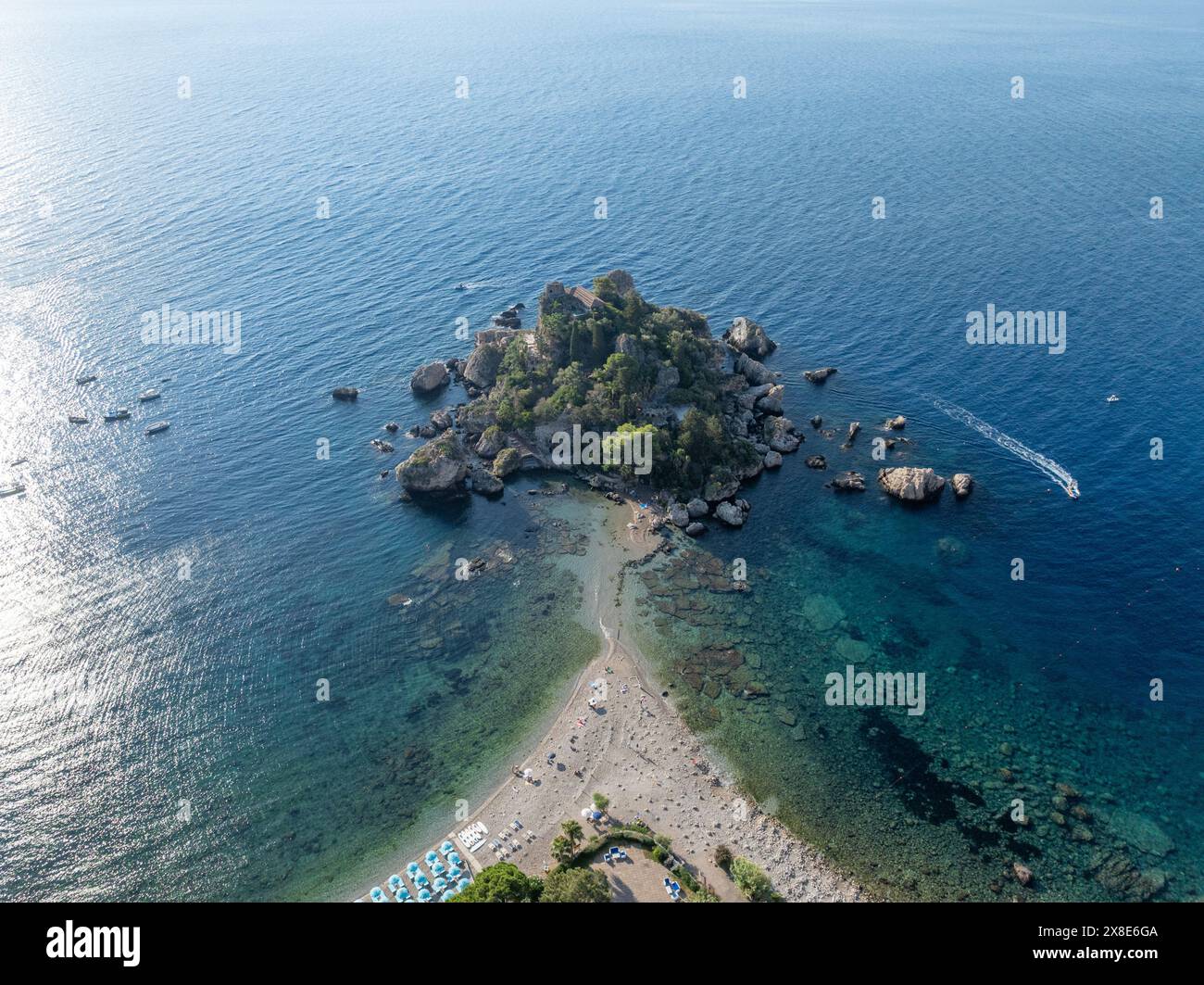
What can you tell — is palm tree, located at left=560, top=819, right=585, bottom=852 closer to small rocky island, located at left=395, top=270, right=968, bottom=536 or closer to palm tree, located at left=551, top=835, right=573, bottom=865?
palm tree, located at left=551, top=835, right=573, bottom=865

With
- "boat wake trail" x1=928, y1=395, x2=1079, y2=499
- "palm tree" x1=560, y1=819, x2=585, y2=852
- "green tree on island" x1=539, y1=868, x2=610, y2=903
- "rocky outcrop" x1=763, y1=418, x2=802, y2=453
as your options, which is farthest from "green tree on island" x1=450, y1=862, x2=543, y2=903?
"boat wake trail" x1=928, y1=395, x2=1079, y2=499

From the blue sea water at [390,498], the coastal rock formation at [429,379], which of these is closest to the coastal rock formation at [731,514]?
the blue sea water at [390,498]

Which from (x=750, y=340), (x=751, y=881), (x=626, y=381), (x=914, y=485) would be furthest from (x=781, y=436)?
(x=751, y=881)

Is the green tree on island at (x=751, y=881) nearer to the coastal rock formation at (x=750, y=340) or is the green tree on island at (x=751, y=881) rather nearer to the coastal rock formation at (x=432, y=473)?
the coastal rock formation at (x=432, y=473)

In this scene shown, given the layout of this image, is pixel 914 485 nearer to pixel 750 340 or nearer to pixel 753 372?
pixel 753 372

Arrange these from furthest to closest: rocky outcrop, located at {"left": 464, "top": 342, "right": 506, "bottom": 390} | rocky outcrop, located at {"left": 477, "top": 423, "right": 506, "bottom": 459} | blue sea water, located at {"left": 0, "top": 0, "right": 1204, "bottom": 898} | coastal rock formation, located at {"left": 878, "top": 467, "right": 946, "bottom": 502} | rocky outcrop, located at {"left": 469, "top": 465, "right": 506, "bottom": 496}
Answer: rocky outcrop, located at {"left": 464, "top": 342, "right": 506, "bottom": 390}
rocky outcrop, located at {"left": 477, "top": 423, "right": 506, "bottom": 459}
rocky outcrop, located at {"left": 469, "top": 465, "right": 506, "bottom": 496}
coastal rock formation, located at {"left": 878, "top": 467, "right": 946, "bottom": 502}
blue sea water, located at {"left": 0, "top": 0, "right": 1204, "bottom": 898}

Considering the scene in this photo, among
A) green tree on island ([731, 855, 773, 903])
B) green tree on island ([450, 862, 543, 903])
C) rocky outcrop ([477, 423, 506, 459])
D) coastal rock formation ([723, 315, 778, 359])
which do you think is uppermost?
coastal rock formation ([723, 315, 778, 359])
